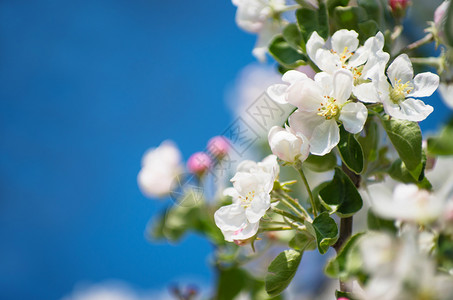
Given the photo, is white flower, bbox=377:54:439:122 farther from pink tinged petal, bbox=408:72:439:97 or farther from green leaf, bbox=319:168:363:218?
green leaf, bbox=319:168:363:218

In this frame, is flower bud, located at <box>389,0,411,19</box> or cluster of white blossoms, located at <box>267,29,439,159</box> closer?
cluster of white blossoms, located at <box>267,29,439,159</box>

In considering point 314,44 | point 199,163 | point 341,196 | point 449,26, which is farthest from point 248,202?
point 199,163

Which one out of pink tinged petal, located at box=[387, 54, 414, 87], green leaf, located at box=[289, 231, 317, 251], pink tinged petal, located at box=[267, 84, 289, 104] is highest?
pink tinged petal, located at box=[267, 84, 289, 104]

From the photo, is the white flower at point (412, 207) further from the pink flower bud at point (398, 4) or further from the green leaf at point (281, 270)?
the pink flower bud at point (398, 4)

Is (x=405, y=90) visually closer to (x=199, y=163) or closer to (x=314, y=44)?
(x=314, y=44)

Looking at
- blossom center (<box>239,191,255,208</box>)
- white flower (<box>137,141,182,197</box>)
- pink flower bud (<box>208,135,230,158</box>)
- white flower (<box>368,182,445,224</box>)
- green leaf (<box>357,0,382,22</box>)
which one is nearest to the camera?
white flower (<box>368,182,445,224</box>)

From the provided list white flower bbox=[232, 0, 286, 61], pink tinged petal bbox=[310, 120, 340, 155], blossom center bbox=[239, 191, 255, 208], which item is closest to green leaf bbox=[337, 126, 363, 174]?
pink tinged petal bbox=[310, 120, 340, 155]
